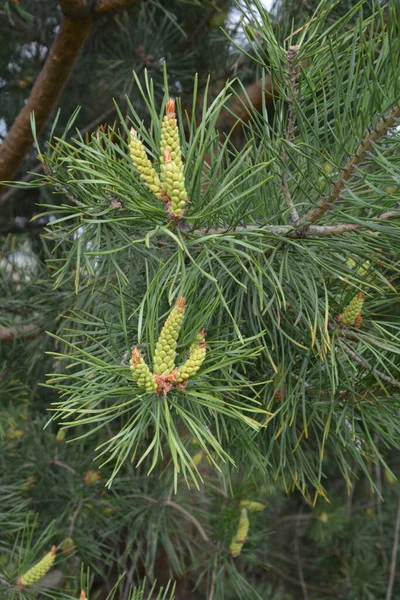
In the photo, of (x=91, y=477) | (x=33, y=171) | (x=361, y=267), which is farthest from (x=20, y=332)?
(x=361, y=267)

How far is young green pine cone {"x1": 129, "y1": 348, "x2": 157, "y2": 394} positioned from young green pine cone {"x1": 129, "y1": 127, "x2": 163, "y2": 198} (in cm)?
9

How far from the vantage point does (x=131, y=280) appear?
577 millimetres

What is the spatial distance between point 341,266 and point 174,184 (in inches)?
6.4

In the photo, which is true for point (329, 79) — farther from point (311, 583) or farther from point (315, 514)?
point (311, 583)

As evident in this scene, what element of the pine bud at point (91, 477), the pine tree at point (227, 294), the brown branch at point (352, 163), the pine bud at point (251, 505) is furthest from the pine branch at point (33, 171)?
the brown branch at point (352, 163)

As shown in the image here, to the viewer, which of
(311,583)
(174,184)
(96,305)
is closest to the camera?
(174,184)

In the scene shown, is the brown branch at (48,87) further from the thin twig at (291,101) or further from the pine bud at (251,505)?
the pine bud at (251,505)

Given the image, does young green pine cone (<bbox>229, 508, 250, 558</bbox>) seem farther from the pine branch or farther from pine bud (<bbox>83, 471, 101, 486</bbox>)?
the pine branch

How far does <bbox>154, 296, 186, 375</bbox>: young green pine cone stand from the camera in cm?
38

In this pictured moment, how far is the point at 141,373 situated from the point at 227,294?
18 centimetres

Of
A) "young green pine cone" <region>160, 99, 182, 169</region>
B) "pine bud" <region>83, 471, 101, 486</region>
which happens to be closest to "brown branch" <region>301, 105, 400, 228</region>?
"young green pine cone" <region>160, 99, 182, 169</region>

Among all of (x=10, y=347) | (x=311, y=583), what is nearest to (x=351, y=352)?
(x=10, y=347)

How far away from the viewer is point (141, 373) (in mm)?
380

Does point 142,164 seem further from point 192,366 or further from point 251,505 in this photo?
point 251,505
